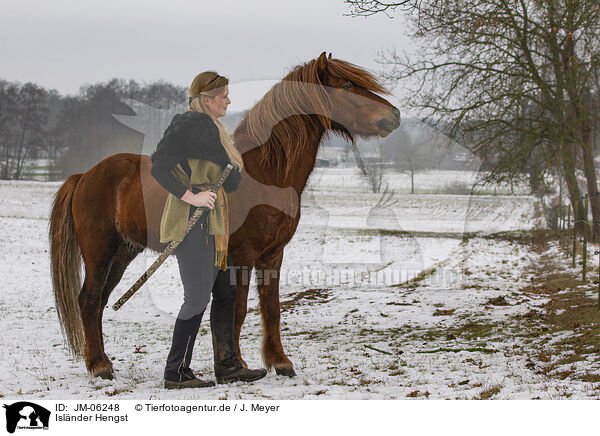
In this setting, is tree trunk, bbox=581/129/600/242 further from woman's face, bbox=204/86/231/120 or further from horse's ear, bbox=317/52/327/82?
woman's face, bbox=204/86/231/120

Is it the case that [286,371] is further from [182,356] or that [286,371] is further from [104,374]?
[104,374]

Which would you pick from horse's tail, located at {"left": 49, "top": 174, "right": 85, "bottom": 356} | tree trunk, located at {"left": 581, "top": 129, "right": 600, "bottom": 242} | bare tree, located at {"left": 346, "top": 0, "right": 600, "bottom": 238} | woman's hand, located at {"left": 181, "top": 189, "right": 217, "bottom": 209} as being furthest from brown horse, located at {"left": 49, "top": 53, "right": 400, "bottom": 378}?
tree trunk, located at {"left": 581, "top": 129, "right": 600, "bottom": 242}

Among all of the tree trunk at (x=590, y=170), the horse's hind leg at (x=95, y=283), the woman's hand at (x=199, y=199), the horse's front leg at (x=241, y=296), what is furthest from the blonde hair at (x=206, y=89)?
the tree trunk at (x=590, y=170)

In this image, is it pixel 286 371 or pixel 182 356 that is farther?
pixel 286 371

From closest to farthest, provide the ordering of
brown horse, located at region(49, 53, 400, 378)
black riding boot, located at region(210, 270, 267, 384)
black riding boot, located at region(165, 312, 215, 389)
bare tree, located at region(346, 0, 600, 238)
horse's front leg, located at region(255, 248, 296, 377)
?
black riding boot, located at region(165, 312, 215, 389), black riding boot, located at region(210, 270, 267, 384), brown horse, located at region(49, 53, 400, 378), horse's front leg, located at region(255, 248, 296, 377), bare tree, located at region(346, 0, 600, 238)

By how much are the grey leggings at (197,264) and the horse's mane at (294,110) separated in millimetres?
805

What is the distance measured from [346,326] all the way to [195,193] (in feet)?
11.5

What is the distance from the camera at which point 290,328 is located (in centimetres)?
625

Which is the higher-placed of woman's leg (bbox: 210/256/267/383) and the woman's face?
the woman's face

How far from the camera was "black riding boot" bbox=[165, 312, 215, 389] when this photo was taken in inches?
135

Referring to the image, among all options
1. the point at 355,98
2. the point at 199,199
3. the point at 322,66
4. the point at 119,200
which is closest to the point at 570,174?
the point at 355,98

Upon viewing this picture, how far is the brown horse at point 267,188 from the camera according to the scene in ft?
12.1

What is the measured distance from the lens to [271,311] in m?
3.91
